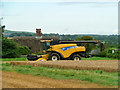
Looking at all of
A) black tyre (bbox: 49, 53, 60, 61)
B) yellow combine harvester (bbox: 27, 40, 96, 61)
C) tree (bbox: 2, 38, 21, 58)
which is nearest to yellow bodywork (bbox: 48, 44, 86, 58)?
yellow combine harvester (bbox: 27, 40, 96, 61)

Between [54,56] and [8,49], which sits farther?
[8,49]

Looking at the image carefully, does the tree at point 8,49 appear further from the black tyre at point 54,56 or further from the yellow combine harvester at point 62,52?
the black tyre at point 54,56

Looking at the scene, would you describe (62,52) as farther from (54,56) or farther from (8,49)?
(8,49)

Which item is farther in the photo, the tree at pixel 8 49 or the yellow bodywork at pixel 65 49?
the tree at pixel 8 49

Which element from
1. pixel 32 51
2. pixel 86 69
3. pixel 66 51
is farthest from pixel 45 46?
pixel 32 51

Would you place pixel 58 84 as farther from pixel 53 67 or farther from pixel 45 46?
pixel 45 46

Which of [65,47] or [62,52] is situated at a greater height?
[65,47]

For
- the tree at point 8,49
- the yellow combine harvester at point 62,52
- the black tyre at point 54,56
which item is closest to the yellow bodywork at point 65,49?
the yellow combine harvester at point 62,52

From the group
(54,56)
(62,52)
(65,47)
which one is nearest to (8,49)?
(54,56)

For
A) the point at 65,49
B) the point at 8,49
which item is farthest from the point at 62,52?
the point at 8,49

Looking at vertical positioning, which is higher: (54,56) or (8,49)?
(8,49)

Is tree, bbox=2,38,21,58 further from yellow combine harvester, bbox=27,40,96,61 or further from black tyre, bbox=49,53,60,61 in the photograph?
black tyre, bbox=49,53,60,61

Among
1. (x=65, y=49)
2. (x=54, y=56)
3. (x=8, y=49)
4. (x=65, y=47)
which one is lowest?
(x=54, y=56)

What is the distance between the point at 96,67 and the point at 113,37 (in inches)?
2907
